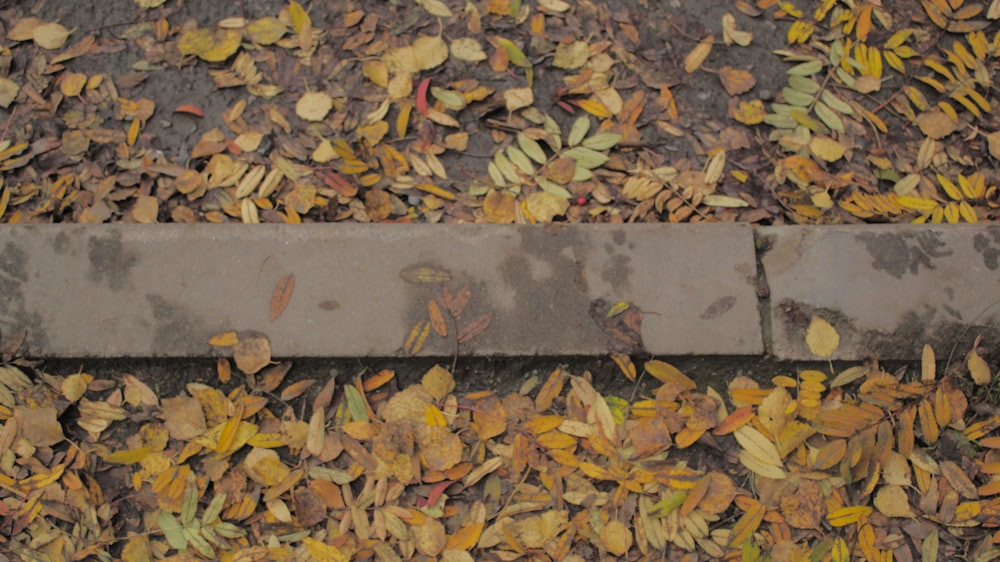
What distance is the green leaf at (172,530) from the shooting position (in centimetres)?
185

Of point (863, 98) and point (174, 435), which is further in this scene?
point (863, 98)

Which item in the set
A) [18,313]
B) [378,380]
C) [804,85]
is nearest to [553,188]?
[378,380]

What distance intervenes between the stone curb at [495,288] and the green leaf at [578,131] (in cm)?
31

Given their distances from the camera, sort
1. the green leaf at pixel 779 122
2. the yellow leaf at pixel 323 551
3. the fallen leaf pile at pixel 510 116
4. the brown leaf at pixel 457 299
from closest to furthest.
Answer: the yellow leaf at pixel 323 551 → the brown leaf at pixel 457 299 → the fallen leaf pile at pixel 510 116 → the green leaf at pixel 779 122

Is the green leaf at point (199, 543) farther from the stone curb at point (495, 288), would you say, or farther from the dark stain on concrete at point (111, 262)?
the dark stain on concrete at point (111, 262)

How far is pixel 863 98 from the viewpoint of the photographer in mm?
2285

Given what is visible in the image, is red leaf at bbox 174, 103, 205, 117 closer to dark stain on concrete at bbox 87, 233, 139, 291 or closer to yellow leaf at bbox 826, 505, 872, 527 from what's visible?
dark stain on concrete at bbox 87, 233, 139, 291

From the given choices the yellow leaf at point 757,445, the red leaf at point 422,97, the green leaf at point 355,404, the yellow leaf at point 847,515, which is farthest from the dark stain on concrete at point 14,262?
the yellow leaf at point 847,515

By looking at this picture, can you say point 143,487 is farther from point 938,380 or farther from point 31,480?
point 938,380

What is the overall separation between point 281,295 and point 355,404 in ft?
1.02

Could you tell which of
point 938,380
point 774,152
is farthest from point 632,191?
point 938,380

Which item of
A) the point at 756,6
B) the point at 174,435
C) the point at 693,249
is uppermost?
the point at 756,6

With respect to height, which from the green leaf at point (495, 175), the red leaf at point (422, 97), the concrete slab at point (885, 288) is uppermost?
the red leaf at point (422, 97)

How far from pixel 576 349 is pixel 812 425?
1.93 feet
